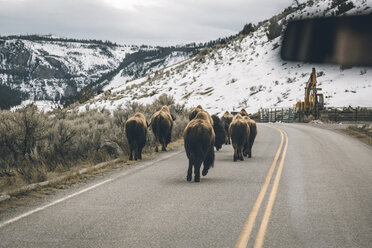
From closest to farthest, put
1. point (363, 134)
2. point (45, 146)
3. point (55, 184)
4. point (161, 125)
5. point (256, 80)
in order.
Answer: point (55, 184)
point (45, 146)
point (161, 125)
point (363, 134)
point (256, 80)

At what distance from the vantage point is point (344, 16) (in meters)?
55.8

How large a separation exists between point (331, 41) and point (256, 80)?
35.9 feet

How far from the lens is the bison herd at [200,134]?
9688 millimetres

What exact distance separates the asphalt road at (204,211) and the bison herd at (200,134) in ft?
2.06

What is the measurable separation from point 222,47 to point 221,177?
259 ft

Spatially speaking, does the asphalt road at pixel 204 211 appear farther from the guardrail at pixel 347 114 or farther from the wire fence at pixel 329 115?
the wire fence at pixel 329 115

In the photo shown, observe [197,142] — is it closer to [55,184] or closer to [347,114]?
[55,184]

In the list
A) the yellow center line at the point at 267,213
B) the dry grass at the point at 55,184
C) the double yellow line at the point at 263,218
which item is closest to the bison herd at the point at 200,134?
the dry grass at the point at 55,184

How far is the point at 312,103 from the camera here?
42.3 metres

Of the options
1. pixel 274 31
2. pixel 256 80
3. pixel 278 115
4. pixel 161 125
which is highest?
pixel 274 31

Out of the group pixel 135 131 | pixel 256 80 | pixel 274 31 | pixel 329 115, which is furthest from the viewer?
pixel 274 31

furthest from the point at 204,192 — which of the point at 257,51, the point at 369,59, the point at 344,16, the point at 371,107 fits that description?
the point at 257,51

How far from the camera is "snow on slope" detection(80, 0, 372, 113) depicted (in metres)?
48.8

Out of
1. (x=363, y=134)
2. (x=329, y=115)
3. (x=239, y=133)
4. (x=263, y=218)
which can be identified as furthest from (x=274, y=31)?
(x=263, y=218)
